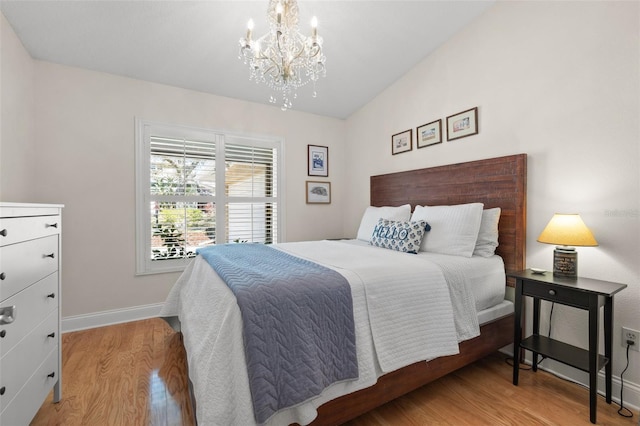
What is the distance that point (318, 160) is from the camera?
404 centimetres

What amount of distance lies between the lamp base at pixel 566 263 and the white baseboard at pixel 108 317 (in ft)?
11.5

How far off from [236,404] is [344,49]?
2932mm

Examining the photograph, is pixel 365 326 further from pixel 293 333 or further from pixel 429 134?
pixel 429 134

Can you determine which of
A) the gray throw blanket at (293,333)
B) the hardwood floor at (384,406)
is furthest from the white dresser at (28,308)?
the gray throw blanket at (293,333)

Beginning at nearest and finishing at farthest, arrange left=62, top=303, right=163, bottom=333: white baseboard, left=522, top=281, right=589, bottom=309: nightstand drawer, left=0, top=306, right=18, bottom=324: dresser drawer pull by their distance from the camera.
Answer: left=0, top=306, right=18, bottom=324: dresser drawer pull < left=522, top=281, right=589, bottom=309: nightstand drawer < left=62, top=303, right=163, bottom=333: white baseboard

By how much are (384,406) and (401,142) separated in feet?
8.41

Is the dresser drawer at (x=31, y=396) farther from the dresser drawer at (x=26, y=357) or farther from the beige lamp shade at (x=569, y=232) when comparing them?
the beige lamp shade at (x=569, y=232)

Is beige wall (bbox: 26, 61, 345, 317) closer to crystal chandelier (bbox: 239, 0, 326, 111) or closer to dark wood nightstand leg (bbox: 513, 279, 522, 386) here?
crystal chandelier (bbox: 239, 0, 326, 111)

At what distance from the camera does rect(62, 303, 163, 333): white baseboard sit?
266 cm

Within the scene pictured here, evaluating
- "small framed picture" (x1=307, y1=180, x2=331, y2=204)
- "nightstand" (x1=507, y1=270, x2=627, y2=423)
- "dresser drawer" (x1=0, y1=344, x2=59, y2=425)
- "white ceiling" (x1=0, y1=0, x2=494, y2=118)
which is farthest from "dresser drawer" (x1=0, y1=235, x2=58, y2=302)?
"small framed picture" (x1=307, y1=180, x2=331, y2=204)

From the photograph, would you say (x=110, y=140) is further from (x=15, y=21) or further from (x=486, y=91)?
(x=486, y=91)

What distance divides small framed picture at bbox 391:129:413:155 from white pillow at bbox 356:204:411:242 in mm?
689

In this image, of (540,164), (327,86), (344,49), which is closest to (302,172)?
(327,86)

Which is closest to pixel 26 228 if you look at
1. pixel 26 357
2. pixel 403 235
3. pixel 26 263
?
pixel 26 263
